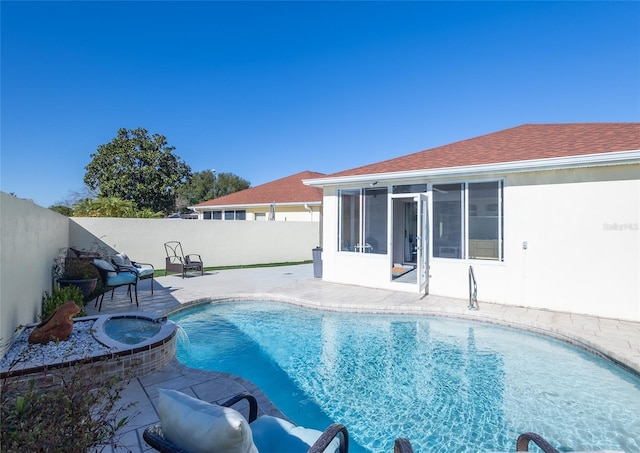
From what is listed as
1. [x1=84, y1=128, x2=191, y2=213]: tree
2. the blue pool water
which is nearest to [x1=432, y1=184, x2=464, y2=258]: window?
the blue pool water

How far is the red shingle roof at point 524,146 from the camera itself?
7662 millimetres

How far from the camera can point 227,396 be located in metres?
3.78

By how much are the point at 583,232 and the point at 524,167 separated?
188 centimetres

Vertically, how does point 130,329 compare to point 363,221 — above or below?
below

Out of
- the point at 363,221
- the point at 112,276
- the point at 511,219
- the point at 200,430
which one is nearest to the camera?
the point at 200,430

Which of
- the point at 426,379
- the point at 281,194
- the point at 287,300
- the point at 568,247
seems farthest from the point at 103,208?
the point at 568,247

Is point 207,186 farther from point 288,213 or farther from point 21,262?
point 21,262

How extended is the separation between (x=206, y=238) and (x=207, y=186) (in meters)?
33.8

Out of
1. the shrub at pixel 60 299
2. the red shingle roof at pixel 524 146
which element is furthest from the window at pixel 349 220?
the shrub at pixel 60 299

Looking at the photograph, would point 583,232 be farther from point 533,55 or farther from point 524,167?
point 533,55

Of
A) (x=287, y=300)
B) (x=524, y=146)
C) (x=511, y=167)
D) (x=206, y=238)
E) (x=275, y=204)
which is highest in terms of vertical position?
(x=524, y=146)

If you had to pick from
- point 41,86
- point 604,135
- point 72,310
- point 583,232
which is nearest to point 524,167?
point 583,232

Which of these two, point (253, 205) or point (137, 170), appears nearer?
point (253, 205)

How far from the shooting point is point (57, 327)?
443 centimetres
